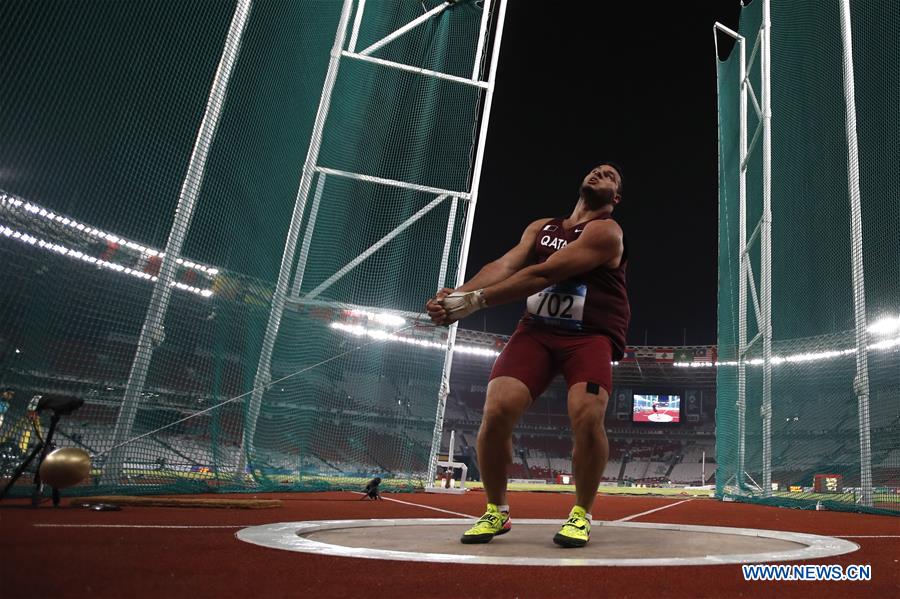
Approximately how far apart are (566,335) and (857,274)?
532 cm

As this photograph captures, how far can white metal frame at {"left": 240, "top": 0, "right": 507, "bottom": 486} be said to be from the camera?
5.50 meters

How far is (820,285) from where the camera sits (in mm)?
7344

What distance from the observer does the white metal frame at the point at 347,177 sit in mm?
5504

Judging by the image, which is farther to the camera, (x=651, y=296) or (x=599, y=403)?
(x=651, y=296)

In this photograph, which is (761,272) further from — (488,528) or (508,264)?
(488,528)

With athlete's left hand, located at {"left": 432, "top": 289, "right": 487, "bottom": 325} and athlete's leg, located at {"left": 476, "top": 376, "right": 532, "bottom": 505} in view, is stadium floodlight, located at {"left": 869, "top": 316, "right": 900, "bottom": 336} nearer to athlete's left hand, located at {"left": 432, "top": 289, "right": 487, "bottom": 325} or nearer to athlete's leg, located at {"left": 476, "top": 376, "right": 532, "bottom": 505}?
athlete's leg, located at {"left": 476, "top": 376, "right": 532, "bottom": 505}

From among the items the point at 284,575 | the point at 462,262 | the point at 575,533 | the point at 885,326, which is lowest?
the point at 284,575

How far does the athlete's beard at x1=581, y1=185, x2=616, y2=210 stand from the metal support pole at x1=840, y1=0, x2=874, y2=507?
4751mm

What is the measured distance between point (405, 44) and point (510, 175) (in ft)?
48.7

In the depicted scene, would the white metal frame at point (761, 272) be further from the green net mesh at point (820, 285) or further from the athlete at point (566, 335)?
the athlete at point (566, 335)

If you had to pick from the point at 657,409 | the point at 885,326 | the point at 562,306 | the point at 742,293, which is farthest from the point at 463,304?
the point at 657,409

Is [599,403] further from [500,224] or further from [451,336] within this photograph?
[500,224]

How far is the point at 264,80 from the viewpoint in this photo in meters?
4.96

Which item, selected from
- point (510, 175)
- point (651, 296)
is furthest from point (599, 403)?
point (651, 296)
